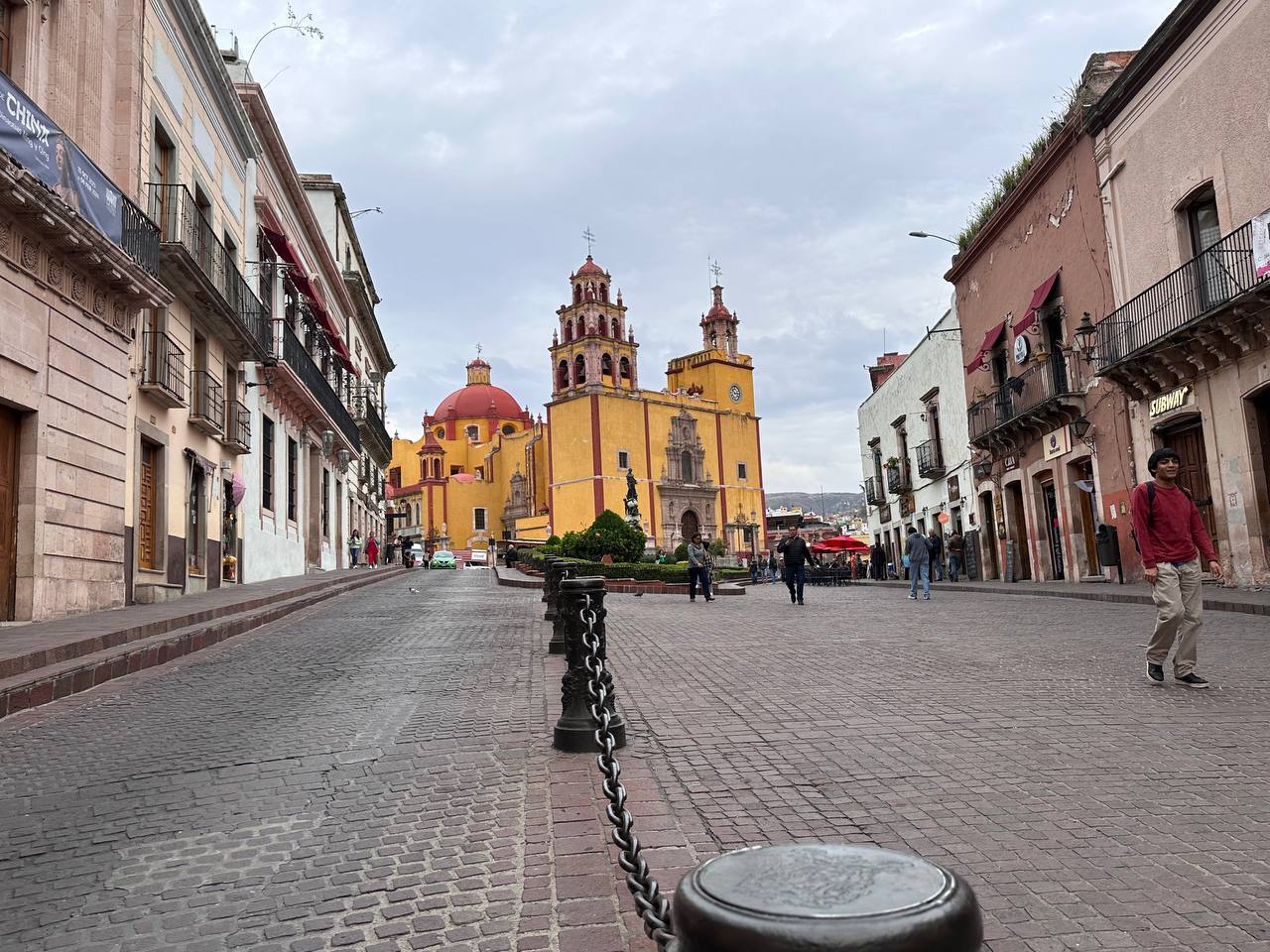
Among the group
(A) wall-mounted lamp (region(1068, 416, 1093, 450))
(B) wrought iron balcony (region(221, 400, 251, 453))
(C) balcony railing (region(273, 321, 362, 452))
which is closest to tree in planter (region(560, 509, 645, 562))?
(C) balcony railing (region(273, 321, 362, 452))

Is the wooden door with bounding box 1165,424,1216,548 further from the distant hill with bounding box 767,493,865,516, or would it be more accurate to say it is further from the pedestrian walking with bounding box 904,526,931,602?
the distant hill with bounding box 767,493,865,516

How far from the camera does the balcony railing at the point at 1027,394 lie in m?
18.6

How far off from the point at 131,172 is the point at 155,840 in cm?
1215

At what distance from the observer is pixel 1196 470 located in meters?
15.0

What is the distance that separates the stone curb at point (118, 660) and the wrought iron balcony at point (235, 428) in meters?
5.95

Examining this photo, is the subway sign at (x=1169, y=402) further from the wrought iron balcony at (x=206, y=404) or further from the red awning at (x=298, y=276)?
the red awning at (x=298, y=276)

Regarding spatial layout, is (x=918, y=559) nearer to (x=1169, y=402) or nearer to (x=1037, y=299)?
(x=1169, y=402)

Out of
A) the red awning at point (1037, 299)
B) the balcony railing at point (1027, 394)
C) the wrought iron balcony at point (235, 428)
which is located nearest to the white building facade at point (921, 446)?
the balcony railing at point (1027, 394)

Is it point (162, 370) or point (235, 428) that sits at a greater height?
point (162, 370)

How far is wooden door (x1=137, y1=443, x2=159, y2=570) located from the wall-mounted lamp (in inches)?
639

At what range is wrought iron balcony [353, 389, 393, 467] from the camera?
35250mm

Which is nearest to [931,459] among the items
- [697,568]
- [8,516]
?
[697,568]

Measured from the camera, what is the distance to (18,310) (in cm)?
945

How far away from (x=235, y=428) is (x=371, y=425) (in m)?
20.0
